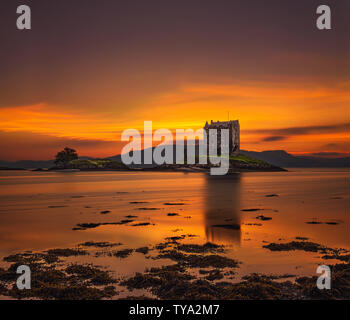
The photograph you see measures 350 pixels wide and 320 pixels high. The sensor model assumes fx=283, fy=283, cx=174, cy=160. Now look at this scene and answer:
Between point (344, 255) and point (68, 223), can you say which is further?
point (68, 223)

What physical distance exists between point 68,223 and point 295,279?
2002cm

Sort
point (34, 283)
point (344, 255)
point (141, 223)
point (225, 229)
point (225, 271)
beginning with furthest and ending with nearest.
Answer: point (141, 223) → point (225, 229) → point (344, 255) → point (225, 271) → point (34, 283)

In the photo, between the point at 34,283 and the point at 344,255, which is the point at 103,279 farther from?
the point at 344,255

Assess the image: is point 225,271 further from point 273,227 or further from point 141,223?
point 141,223

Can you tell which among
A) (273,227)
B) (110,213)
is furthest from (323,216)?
(110,213)

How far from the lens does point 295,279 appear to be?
11.8 meters

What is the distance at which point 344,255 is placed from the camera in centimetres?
1539
